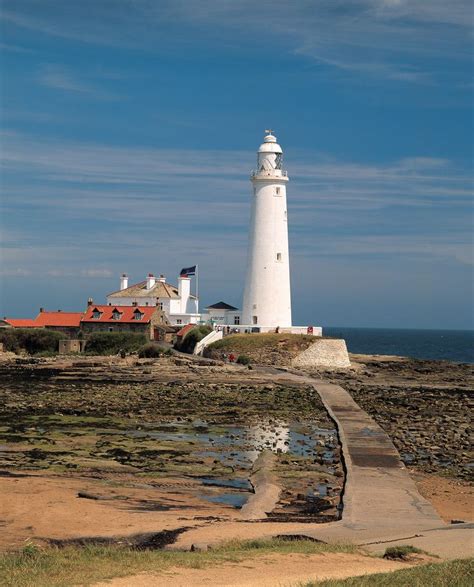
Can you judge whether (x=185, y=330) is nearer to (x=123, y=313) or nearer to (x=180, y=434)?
(x=123, y=313)

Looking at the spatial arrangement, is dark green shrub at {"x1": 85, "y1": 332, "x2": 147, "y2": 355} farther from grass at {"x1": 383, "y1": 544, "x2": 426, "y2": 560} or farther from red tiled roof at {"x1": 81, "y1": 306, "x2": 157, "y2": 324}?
grass at {"x1": 383, "y1": 544, "x2": 426, "y2": 560}

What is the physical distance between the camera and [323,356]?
5172cm

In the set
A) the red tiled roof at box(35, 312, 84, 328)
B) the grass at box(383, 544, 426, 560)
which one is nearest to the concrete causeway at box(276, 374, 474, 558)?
the grass at box(383, 544, 426, 560)

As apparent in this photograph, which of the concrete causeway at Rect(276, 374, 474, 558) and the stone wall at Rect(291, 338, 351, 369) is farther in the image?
the stone wall at Rect(291, 338, 351, 369)

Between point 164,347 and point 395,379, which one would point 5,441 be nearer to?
point 395,379

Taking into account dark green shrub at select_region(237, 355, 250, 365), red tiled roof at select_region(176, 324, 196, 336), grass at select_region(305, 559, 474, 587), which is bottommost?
grass at select_region(305, 559, 474, 587)

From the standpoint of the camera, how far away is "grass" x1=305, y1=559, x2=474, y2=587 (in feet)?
31.0

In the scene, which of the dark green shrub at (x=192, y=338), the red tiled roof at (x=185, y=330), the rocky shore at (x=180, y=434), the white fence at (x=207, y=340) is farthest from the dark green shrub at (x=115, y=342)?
the rocky shore at (x=180, y=434)

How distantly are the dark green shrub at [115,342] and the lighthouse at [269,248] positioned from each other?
883 centimetres

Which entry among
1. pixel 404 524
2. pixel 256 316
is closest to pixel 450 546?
pixel 404 524

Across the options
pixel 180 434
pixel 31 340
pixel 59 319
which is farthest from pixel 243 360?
pixel 180 434

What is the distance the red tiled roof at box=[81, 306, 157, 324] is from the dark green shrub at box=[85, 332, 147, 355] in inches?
49.3

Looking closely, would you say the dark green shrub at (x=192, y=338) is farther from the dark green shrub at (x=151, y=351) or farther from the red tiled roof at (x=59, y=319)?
the red tiled roof at (x=59, y=319)

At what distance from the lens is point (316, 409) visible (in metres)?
31.1
